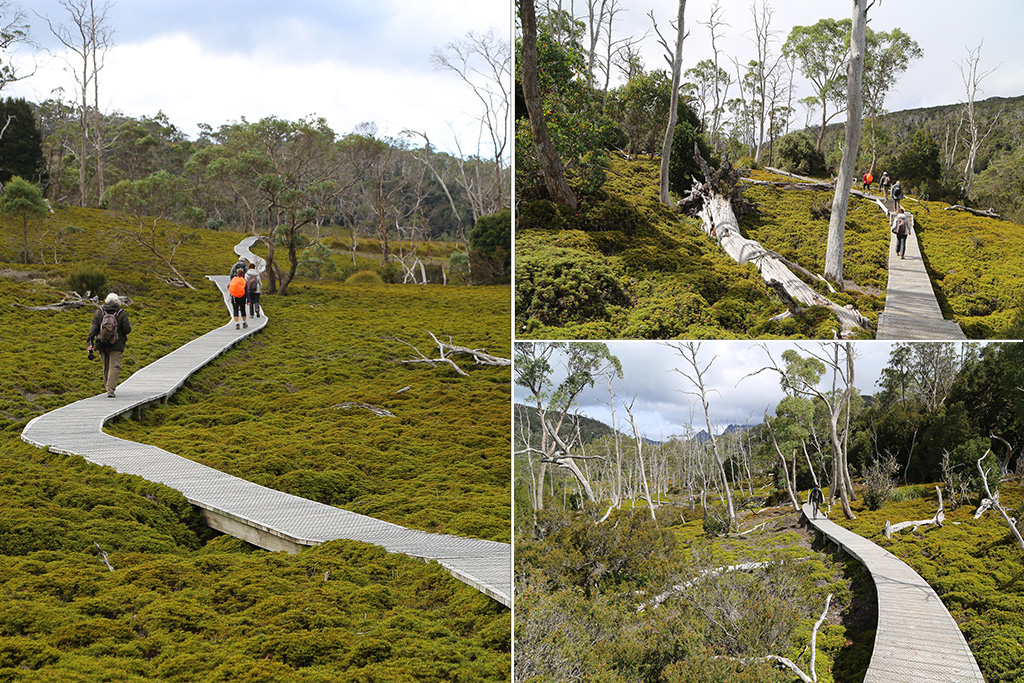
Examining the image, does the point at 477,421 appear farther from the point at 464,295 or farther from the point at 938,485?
the point at 464,295

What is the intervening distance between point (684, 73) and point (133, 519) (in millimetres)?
5710

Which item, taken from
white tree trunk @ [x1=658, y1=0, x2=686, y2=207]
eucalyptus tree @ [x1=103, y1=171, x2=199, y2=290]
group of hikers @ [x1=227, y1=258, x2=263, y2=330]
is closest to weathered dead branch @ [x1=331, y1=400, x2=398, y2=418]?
group of hikers @ [x1=227, y1=258, x2=263, y2=330]

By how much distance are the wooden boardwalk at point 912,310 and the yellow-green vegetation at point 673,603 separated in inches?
64.8

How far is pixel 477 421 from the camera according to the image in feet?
35.6

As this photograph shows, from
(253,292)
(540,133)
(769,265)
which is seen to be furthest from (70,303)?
(769,265)

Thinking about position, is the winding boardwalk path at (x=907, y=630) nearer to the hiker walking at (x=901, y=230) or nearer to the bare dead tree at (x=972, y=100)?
the hiker walking at (x=901, y=230)

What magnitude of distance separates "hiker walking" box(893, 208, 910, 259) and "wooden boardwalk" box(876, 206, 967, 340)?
83 millimetres

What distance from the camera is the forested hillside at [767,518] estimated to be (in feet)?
12.4

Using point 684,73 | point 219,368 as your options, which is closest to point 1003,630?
point 684,73

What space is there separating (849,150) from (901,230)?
0.45 metres

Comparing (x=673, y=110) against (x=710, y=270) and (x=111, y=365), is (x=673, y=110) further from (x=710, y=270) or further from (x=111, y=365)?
(x=111, y=365)

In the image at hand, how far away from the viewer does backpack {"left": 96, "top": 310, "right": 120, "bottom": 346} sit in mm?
9375

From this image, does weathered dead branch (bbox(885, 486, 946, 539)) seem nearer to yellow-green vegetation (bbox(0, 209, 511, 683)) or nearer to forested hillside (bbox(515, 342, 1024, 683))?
forested hillside (bbox(515, 342, 1024, 683))

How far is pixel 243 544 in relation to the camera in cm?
625
